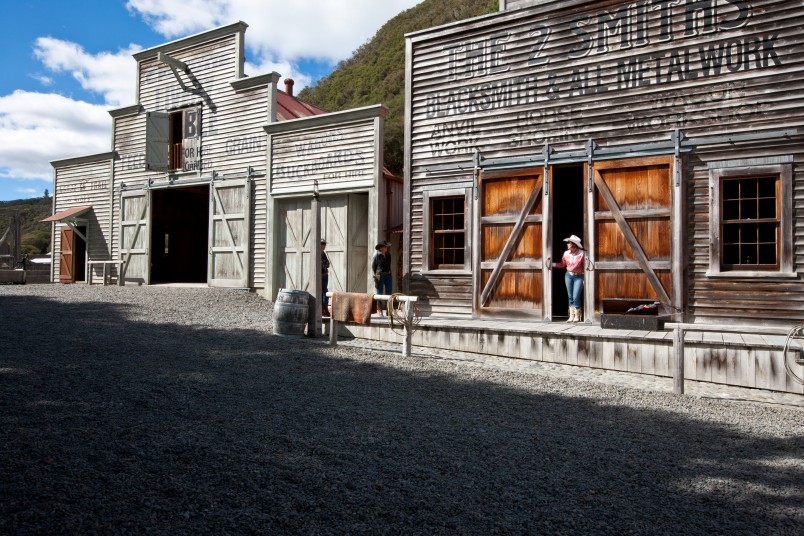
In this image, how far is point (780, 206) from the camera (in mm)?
8562

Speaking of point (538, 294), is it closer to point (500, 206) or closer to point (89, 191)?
point (500, 206)

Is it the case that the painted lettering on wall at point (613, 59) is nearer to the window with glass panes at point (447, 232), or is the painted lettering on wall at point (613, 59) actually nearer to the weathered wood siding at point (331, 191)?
the window with glass panes at point (447, 232)

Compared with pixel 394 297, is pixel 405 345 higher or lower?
lower

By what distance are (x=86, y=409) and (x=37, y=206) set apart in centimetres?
8498

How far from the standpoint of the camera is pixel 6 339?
26.4ft

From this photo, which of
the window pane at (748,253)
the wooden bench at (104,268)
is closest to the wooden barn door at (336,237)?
the wooden bench at (104,268)

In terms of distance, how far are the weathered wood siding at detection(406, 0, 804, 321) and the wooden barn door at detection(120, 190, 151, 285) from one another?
396 inches

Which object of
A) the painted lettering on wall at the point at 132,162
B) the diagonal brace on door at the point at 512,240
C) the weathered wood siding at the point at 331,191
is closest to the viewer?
the diagonal brace on door at the point at 512,240

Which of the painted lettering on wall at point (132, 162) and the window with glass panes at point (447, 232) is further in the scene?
the painted lettering on wall at point (132, 162)

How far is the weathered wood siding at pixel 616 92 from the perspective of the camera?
8758mm

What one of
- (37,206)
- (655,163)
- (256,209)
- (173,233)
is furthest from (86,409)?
(37,206)

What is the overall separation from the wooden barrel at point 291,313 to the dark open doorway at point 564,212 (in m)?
6.23

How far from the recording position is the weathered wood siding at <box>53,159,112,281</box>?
19.3m

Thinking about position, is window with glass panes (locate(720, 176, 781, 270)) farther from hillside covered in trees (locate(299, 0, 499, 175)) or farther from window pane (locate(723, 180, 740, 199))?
hillside covered in trees (locate(299, 0, 499, 175))
